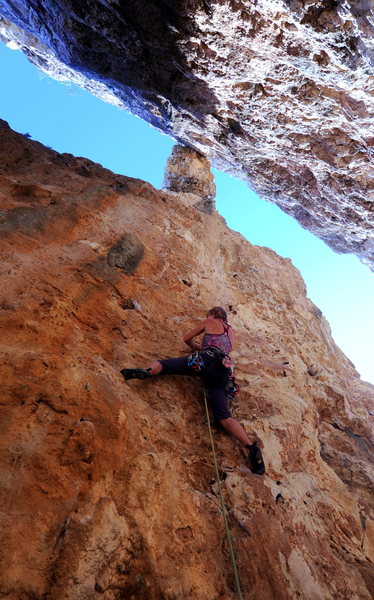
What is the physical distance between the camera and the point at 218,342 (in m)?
4.40

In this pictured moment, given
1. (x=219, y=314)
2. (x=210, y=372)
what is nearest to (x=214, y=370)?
(x=210, y=372)

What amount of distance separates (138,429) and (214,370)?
4.48 feet

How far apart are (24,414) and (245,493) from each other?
215 centimetres

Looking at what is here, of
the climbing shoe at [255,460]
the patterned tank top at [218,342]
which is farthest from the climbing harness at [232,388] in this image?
the climbing shoe at [255,460]

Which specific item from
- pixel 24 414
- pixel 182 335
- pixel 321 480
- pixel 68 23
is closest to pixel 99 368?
pixel 24 414

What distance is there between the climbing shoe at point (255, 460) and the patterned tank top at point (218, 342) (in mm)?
1175

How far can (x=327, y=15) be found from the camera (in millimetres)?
4395

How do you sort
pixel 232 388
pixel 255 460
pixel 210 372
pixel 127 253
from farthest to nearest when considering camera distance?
pixel 127 253 < pixel 232 388 < pixel 210 372 < pixel 255 460

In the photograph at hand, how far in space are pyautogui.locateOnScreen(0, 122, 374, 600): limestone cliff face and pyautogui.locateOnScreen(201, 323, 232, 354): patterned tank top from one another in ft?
1.91

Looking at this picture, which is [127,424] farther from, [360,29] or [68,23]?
[68,23]

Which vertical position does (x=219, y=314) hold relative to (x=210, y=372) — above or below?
above

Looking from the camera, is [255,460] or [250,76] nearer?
[255,460]

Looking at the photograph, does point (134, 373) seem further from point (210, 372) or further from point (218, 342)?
point (218, 342)

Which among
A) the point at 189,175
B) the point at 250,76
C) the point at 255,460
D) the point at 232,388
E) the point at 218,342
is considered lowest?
the point at 255,460
